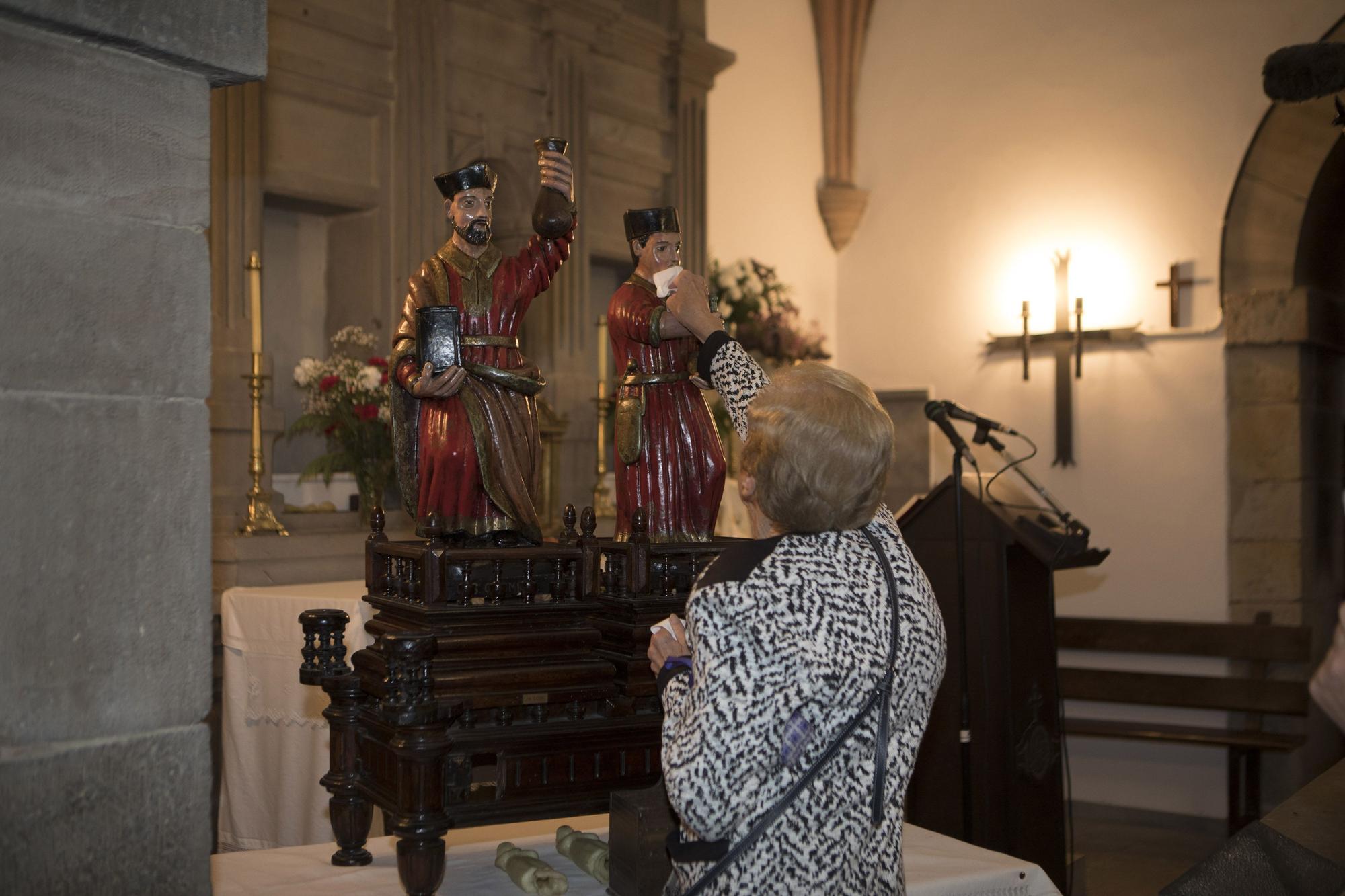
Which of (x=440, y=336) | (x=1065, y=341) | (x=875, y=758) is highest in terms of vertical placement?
(x=1065, y=341)

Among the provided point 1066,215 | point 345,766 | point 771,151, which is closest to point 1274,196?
point 1066,215

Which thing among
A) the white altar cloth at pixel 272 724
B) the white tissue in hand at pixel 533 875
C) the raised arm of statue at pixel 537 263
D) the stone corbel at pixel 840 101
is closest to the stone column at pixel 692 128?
the stone corbel at pixel 840 101

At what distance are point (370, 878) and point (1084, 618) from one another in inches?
214

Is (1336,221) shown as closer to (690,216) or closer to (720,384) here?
(690,216)

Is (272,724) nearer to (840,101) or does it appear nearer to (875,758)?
(875,758)

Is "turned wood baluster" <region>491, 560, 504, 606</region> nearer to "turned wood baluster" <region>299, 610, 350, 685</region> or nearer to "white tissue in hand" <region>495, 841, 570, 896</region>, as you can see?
"turned wood baluster" <region>299, 610, 350, 685</region>

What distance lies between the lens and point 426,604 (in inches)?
92.4

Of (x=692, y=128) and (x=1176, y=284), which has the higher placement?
(x=692, y=128)

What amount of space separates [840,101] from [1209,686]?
417cm

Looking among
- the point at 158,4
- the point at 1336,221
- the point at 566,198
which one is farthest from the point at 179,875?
the point at 1336,221

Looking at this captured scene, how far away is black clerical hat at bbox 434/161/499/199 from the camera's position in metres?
2.57

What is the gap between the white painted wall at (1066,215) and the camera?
6.75 metres

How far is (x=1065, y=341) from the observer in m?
7.25

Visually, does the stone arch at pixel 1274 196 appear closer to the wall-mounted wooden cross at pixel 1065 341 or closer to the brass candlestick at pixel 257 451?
the wall-mounted wooden cross at pixel 1065 341
